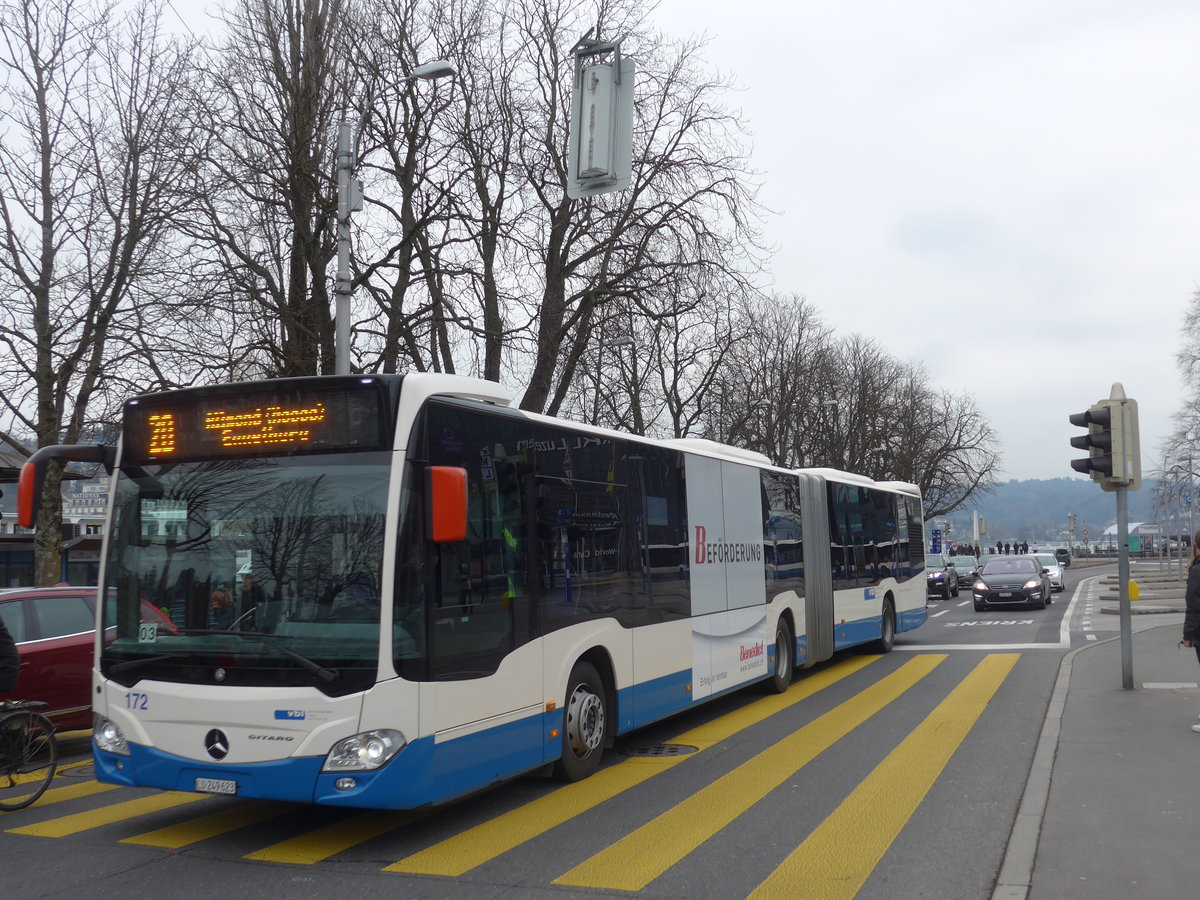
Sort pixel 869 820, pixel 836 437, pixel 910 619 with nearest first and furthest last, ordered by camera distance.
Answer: pixel 869 820, pixel 910 619, pixel 836 437

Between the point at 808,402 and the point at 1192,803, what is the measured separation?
136 ft

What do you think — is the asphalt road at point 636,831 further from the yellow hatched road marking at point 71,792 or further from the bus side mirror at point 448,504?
the bus side mirror at point 448,504

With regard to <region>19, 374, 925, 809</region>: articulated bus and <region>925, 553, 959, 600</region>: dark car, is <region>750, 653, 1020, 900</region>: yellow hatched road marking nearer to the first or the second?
<region>19, 374, 925, 809</region>: articulated bus

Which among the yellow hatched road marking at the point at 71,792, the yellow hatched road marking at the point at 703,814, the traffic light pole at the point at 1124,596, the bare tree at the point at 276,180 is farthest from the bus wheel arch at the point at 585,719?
the bare tree at the point at 276,180

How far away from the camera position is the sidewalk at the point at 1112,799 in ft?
18.2

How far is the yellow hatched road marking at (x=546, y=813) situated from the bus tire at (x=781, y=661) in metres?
1.85

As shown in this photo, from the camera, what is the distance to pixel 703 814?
7340 millimetres

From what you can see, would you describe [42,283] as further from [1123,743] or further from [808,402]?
[808,402]

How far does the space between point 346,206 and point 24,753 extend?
9.17 m

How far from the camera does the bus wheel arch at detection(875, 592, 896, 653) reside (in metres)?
18.6

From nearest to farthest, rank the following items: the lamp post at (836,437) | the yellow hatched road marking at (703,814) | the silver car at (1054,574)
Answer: the yellow hatched road marking at (703,814), the silver car at (1054,574), the lamp post at (836,437)

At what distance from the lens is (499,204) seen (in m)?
20.8

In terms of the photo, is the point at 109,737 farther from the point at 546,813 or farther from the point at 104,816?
the point at 546,813

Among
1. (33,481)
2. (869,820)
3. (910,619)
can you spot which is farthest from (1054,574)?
(33,481)
